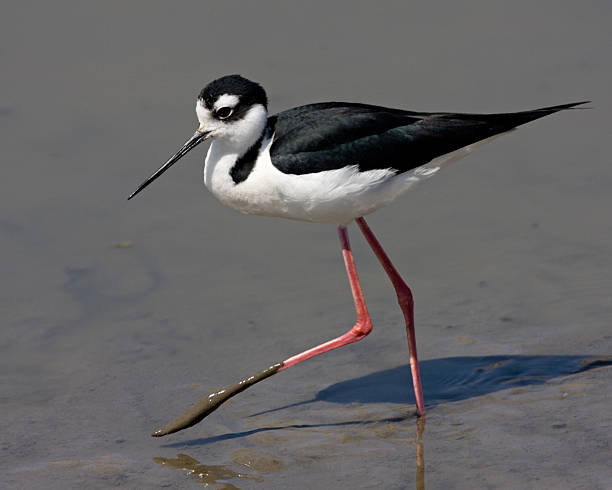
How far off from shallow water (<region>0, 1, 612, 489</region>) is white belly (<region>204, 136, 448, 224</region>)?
96cm

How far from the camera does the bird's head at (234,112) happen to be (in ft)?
18.1

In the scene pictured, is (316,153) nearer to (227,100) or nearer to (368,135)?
(368,135)

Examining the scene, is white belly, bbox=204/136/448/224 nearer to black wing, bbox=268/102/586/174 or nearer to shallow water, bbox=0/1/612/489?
black wing, bbox=268/102/586/174

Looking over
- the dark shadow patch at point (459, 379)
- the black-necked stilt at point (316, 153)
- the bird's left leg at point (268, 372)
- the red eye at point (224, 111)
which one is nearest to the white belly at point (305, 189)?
the black-necked stilt at point (316, 153)

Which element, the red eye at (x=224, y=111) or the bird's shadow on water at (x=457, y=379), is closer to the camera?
the red eye at (x=224, y=111)

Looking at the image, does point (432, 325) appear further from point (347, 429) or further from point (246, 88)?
point (246, 88)

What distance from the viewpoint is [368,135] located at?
5633 mm

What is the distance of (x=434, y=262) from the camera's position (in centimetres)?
701

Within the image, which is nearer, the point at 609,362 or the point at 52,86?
the point at 609,362

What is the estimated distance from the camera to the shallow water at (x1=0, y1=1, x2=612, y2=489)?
5.38 meters

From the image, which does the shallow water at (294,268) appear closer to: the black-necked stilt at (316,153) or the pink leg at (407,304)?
the pink leg at (407,304)

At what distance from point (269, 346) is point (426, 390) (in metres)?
0.92

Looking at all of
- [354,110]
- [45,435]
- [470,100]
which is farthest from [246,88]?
[470,100]

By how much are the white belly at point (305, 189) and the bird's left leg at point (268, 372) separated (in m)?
0.33
